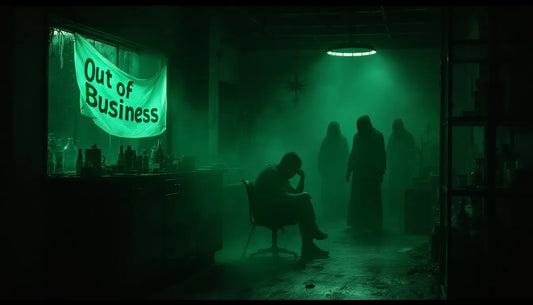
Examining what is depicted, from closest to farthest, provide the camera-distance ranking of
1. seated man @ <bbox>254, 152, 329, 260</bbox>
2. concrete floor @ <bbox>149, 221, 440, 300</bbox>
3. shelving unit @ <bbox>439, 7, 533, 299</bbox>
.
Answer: shelving unit @ <bbox>439, 7, 533, 299</bbox>
concrete floor @ <bbox>149, 221, 440, 300</bbox>
seated man @ <bbox>254, 152, 329, 260</bbox>

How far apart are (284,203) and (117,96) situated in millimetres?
2240

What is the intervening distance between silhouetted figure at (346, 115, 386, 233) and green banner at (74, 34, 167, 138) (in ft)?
11.3

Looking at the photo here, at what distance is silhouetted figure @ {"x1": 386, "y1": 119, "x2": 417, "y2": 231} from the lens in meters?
9.78

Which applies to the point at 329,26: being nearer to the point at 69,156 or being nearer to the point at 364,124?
the point at 364,124

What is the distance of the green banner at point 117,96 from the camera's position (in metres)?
5.05

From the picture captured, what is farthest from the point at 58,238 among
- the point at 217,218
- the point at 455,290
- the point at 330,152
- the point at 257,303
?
the point at 330,152

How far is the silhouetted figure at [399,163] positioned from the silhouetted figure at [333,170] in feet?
3.18

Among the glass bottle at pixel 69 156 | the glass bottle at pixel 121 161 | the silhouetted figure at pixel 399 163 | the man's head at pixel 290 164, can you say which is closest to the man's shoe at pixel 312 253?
the man's head at pixel 290 164

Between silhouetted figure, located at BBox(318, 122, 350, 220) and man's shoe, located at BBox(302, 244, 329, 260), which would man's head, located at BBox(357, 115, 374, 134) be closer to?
silhouetted figure, located at BBox(318, 122, 350, 220)

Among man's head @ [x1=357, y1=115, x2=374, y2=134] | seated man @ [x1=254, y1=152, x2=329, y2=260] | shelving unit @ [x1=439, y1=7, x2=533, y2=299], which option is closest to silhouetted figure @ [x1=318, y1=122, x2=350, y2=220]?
man's head @ [x1=357, y1=115, x2=374, y2=134]

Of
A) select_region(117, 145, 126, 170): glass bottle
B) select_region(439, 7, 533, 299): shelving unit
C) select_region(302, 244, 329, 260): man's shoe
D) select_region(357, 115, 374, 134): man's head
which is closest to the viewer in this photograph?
select_region(439, 7, 533, 299): shelving unit

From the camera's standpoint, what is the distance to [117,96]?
18.6 feet

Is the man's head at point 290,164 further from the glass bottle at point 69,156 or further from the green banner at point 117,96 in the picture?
the glass bottle at point 69,156

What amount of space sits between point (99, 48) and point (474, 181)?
4.04 meters
